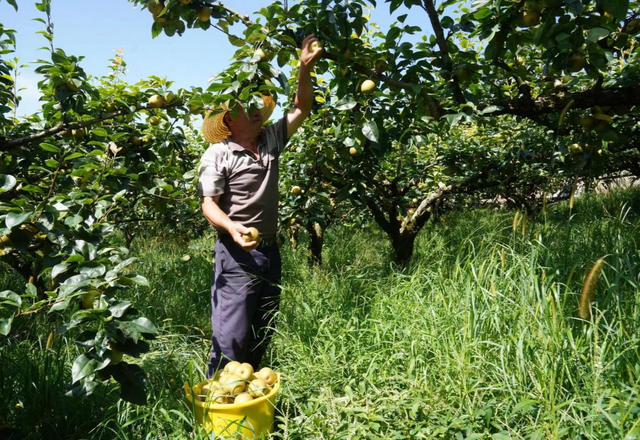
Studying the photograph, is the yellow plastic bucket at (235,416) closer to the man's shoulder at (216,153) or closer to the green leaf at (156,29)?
the man's shoulder at (216,153)

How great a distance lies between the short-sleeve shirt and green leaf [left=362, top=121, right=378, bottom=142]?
0.52m

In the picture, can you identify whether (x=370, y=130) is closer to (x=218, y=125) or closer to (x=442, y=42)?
(x=442, y=42)

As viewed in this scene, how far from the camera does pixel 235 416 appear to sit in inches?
67.5

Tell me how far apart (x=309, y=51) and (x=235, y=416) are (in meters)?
1.46

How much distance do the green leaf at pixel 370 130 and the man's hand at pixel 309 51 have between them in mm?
349

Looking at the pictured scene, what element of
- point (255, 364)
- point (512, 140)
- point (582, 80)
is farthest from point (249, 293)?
point (512, 140)

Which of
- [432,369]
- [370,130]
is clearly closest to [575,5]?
[370,130]

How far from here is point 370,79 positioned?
7.00ft

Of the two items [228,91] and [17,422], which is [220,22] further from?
[17,422]

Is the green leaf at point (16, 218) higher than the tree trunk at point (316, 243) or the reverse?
higher

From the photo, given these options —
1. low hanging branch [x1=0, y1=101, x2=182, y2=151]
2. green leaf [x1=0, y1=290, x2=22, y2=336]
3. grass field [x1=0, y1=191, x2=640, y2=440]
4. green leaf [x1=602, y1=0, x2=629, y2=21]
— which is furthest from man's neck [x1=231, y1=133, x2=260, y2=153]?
green leaf [x1=602, y1=0, x2=629, y2=21]

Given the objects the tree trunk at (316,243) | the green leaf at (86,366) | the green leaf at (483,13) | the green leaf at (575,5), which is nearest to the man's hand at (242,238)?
the green leaf at (86,366)

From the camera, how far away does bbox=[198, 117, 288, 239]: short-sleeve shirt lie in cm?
223

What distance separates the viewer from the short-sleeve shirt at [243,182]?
7.30 ft
